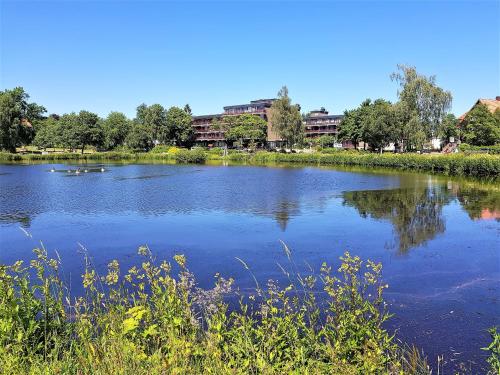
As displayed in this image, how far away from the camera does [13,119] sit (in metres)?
95.9

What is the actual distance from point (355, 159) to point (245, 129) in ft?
171

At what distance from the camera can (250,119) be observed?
124m

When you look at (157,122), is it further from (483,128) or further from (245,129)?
(483,128)

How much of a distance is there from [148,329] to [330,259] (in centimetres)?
922

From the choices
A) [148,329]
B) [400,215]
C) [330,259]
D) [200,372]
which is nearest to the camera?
[200,372]

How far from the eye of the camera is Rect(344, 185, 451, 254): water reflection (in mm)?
18280

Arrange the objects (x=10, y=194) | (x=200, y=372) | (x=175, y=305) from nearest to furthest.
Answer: (x=200, y=372) < (x=175, y=305) < (x=10, y=194)

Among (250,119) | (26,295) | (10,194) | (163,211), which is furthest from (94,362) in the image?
(250,119)

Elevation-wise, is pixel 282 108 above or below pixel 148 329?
above

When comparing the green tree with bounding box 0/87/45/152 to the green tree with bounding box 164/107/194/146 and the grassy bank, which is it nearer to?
the grassy bank

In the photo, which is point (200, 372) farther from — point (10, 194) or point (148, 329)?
point (10, 194)

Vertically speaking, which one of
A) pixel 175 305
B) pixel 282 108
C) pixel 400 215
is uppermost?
pixel 282 108

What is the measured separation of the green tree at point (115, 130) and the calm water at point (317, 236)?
321ft

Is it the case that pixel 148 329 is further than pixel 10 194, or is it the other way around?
pixel 10 194
